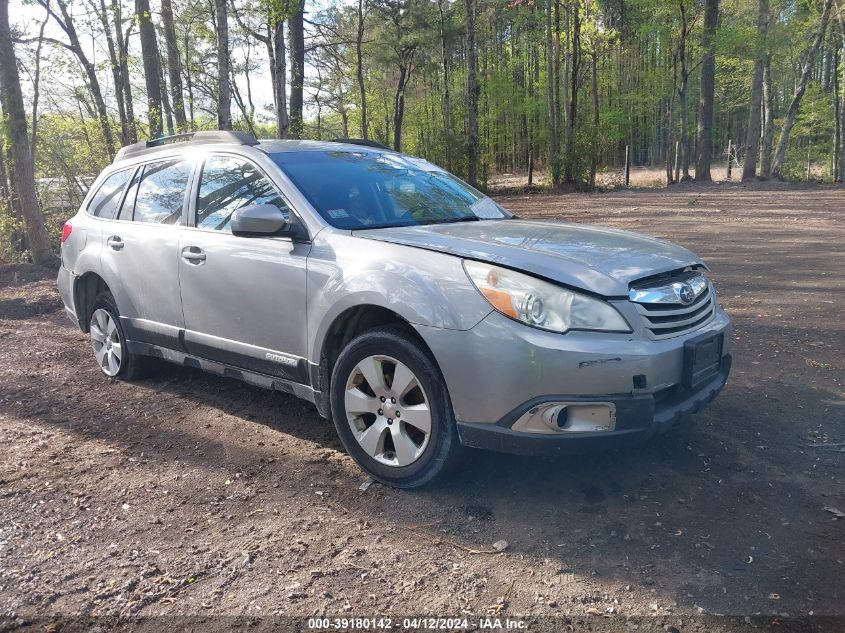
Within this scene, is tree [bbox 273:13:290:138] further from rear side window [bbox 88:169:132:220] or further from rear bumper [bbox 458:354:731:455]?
rear bumper [bbox 458:354:731:455]

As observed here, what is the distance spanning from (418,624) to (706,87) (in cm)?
2884

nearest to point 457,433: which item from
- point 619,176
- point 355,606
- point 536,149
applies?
point 355,606

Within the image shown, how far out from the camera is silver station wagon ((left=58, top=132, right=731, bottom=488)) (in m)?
2.93

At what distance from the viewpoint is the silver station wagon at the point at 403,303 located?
2.93 m

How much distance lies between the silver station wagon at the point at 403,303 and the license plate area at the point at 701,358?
0.04 ft

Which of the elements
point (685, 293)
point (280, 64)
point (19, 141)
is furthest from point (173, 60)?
point (685, 293)

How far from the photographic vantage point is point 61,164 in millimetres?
19844

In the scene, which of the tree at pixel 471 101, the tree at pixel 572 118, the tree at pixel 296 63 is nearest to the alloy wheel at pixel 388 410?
Result: the tree at pixel 296 63

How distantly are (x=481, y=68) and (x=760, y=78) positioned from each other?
20126mm

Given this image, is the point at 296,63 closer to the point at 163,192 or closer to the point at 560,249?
the point at 163,192

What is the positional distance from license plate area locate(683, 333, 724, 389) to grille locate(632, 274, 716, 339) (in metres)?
0.08

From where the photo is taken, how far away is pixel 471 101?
828 inches

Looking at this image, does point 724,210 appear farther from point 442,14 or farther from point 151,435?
point 442,14

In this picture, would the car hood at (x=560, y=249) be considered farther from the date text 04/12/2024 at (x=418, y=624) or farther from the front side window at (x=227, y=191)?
the date text 04/12/2024 at (x=418, y=624)
